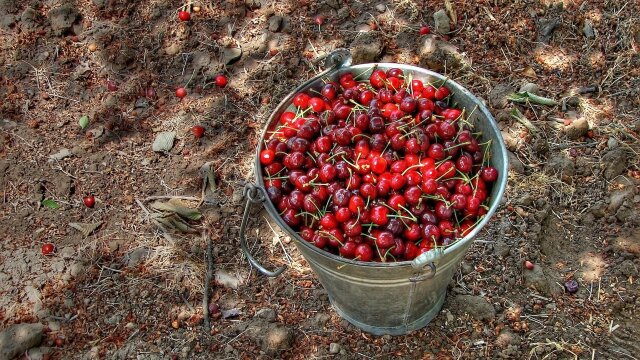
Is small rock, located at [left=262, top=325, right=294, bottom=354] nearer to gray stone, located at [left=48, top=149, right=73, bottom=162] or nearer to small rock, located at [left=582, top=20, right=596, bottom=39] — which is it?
gray stone, located at [left=48, top=149, right=73, bottom=162]

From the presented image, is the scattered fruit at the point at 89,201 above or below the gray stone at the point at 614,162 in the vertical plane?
above

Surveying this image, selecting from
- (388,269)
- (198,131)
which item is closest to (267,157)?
(388,269)

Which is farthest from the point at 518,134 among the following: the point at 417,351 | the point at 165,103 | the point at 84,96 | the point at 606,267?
the point at 84,96

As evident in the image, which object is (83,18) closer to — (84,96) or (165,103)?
(84,96)

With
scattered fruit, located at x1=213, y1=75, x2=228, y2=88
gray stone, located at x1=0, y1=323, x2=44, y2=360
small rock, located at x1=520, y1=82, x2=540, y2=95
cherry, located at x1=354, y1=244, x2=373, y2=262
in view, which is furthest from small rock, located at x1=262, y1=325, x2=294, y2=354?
small rock, located at x1=520, y1=82, x2=540, y2=95

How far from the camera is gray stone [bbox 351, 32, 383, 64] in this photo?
4.14 meters

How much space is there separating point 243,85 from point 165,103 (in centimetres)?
56

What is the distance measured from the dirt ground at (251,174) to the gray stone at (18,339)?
14mm

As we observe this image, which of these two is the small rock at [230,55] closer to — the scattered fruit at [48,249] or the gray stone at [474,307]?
the scattered fruit at [48,249]

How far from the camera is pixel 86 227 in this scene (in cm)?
360

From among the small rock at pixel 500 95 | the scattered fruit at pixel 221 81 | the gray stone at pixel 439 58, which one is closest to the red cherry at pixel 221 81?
the scattered fruit at pixel 221 81

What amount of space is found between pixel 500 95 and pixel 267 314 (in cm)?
210

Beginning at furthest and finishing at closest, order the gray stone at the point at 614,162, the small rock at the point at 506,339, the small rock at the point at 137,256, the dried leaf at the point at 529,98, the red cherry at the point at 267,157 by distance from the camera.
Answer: the dried leaf at the point at 529,98
the gray stone at the point at 614,162
the small rock at the point at 137,256
the small rock at the point at 506,339
the red cherry at the point at 267,157

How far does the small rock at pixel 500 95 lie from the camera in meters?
3.93
